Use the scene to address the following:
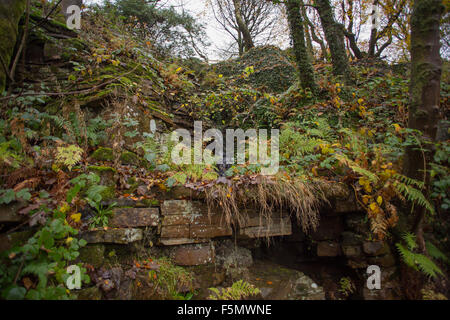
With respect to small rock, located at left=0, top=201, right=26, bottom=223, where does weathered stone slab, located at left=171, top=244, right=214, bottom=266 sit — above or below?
below

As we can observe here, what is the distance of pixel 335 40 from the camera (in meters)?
6.26

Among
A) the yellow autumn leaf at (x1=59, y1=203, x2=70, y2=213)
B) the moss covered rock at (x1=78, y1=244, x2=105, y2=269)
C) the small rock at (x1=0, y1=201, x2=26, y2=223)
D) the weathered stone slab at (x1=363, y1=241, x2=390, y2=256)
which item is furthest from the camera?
the weathered stone slab at (x1=363, y1=241, x2=390, y2=256)

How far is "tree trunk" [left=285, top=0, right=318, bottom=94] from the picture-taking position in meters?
5.93

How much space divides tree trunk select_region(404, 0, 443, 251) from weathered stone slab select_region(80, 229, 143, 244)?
384cm

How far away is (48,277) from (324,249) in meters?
3.55

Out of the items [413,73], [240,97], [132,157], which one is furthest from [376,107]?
[132,157]

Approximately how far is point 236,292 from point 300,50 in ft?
19.2

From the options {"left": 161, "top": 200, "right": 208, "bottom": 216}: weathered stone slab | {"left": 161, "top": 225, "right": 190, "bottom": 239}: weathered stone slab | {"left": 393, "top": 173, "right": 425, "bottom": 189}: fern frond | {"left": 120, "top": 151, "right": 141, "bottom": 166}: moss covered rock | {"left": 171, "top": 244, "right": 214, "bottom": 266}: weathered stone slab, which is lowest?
{"left": 171, "top": 244, "right": 214, "bottom": 266}: weathered stone slab

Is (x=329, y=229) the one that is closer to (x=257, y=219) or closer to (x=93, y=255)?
(x=257, y=219)

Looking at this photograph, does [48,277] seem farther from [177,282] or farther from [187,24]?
[187,24]

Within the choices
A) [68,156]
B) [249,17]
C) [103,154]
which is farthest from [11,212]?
[249,17]

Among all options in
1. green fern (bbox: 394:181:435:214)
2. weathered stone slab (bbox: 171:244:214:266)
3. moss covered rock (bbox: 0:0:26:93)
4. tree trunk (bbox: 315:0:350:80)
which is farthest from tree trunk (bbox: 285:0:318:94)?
moss covered rock (bbox: 0:0:26:93)

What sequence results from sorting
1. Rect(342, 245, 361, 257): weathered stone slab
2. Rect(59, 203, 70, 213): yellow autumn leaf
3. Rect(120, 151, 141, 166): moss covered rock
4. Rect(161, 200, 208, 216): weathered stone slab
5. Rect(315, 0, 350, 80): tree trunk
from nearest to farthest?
1. Rect(59, 203, 70, 213): yellow autumn leaf
2. Rect(161, 200, 208, 216): weathered stone slab
3. Rect(342, 245, 361, 257): weathered stone slab
4. Rect(120, 151, 141, 166): moss covered rock
5. Rect(315, 0, 350, 80): tree trunk

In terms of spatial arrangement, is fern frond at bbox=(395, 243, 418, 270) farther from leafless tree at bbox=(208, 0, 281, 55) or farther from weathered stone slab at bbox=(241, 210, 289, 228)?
leafless tree at bbox=(208, 0, 281, 55)
